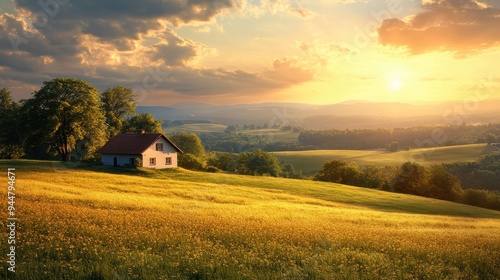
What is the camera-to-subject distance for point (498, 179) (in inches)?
4717

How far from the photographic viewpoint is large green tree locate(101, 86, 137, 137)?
9228 cm

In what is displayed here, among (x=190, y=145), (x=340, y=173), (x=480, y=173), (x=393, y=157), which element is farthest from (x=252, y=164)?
(x=393, y=157)

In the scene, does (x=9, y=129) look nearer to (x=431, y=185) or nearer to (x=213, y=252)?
(x=213, y=252)

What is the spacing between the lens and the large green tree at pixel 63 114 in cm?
6325

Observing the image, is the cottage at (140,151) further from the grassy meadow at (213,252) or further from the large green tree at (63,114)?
the grassy meadow at (213,252)

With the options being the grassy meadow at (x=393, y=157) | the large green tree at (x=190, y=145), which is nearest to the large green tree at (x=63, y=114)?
the large green tree at (x=190, y=145)

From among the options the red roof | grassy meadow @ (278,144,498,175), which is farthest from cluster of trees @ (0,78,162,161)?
grassy meadow @ (278,144,498,175)

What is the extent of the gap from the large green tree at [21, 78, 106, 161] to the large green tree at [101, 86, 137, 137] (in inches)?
904

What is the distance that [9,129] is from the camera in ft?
256

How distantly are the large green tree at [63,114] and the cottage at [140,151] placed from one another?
461cm

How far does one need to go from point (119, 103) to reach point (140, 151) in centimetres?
3543

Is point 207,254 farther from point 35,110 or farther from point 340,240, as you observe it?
point 35,110

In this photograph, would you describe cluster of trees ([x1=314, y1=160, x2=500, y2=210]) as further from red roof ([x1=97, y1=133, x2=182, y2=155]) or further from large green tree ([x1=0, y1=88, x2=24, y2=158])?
large green tree ([x1=0, y1=88, x2=24, y2=158])


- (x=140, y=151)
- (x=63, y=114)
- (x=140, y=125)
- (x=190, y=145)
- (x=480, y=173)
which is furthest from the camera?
(x=480, y=173)
